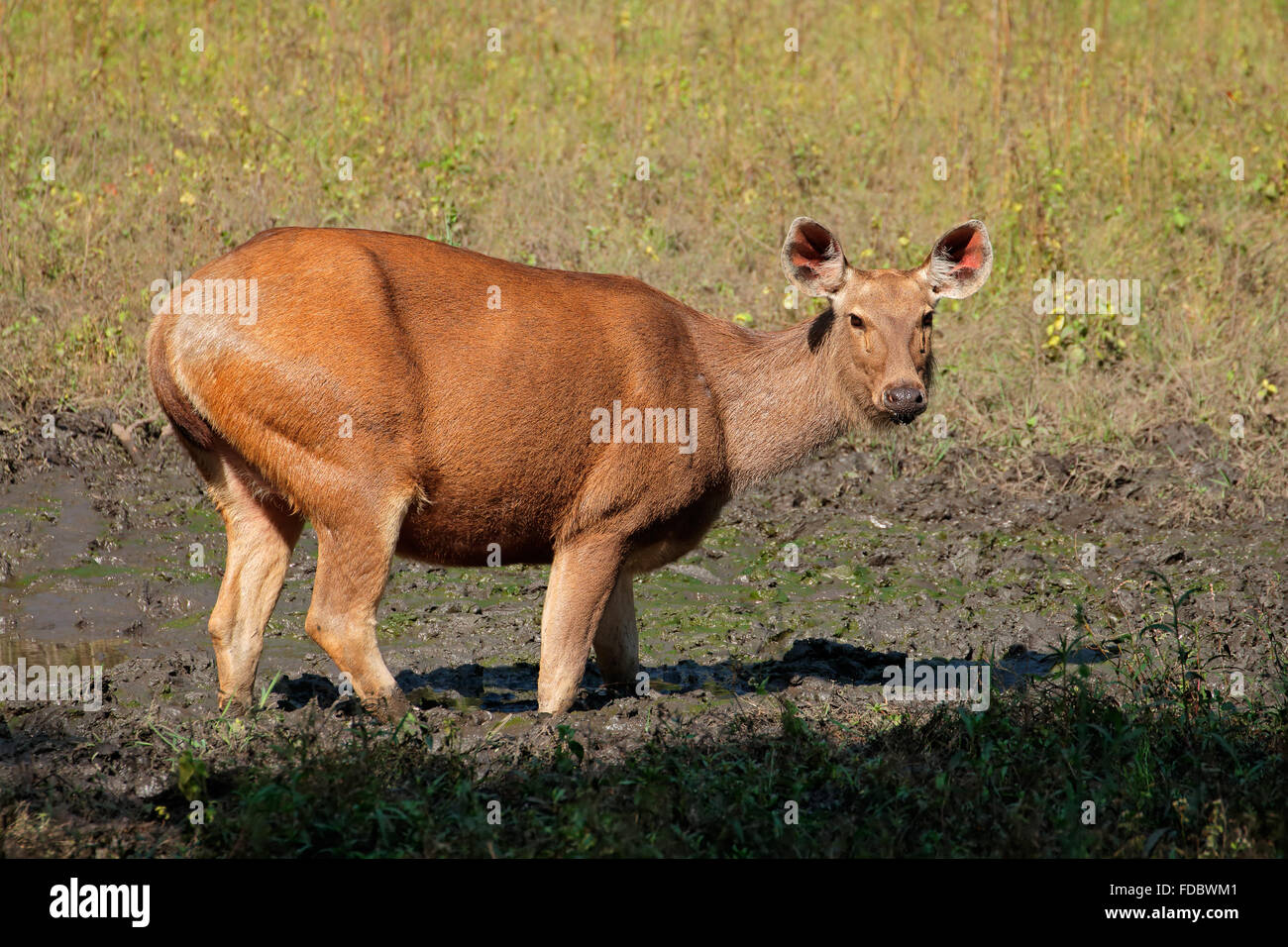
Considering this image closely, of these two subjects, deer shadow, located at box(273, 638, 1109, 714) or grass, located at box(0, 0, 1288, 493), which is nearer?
deer shadow, located at box(273, 638, 1109, 714)

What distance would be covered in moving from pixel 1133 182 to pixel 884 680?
7.79m

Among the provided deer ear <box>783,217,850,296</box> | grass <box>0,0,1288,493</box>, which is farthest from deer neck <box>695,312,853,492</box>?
grass <box>0,0,1288,493</box>

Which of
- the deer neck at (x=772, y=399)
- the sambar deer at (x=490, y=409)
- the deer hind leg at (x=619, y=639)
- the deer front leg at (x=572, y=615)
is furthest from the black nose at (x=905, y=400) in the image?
the deer hind leg at (x=619, y=639)

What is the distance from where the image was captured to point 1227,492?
9.54m

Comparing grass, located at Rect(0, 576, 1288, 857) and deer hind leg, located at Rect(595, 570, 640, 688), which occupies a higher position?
deer hind leg, located at Rect(595, 570, 640, 688)

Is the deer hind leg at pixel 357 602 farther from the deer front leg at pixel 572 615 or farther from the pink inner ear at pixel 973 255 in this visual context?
the pink inner ear at pixel 973 255

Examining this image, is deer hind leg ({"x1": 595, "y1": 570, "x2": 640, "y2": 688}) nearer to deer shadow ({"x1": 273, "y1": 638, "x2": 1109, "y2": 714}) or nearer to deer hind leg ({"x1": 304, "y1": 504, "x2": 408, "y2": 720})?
deer shadow ({"x1": 273, "y1": 638, "x2": 1109, "y2": 714})

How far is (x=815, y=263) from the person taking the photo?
7066 mm

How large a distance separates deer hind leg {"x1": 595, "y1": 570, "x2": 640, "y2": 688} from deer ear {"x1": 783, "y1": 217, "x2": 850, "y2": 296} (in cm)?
170

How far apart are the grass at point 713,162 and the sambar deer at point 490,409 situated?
3588 mm

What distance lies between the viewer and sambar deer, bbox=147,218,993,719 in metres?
6.00

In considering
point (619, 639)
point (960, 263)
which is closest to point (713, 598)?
point (619, 639)

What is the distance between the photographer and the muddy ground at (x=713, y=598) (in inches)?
247

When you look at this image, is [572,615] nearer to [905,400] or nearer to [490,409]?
[490,409]
